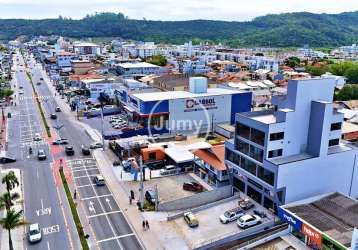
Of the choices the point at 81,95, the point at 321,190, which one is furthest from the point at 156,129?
the point at 81,95

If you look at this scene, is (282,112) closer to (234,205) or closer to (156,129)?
(234,205)

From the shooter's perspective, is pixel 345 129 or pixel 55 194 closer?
pixel 55 194

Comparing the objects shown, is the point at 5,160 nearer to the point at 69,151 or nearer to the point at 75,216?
the point at 69,151

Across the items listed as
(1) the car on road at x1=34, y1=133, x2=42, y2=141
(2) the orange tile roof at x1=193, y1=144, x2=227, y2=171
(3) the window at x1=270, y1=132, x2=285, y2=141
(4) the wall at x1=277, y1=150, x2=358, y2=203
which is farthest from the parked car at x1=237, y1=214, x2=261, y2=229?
(1) the car on road at x1=34, y1=133, x2=42, y2=141

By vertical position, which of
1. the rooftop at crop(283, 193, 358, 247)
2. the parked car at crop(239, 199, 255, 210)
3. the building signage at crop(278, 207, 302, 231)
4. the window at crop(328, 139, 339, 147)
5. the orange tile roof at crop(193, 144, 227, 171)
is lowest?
the parked car at crop(239, 199, 255, 210)

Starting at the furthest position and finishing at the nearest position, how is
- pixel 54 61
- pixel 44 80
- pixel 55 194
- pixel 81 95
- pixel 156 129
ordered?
pixel 54 61
pixel 44 80
pixel 81 95
pixel 156 129
pixel 55 194

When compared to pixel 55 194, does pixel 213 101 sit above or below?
above

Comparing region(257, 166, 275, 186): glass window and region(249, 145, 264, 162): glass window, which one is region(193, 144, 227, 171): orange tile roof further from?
region(257, 166, 275, 186): glass window

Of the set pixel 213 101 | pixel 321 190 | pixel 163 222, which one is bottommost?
pixel 163 222
